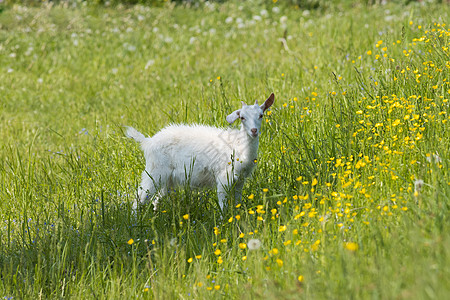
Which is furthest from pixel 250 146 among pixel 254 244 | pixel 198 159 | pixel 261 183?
pixel 254 244

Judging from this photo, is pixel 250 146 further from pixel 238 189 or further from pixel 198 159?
pixel 198 159

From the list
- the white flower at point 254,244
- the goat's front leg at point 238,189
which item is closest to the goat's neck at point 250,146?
the goat's front leg at point 238,189

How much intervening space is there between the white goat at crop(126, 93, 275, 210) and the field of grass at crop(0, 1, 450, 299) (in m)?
0.17

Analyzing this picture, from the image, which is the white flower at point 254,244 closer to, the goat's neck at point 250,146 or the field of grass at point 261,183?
the field of grass at point 261,183

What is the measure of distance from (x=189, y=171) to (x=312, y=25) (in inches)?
266

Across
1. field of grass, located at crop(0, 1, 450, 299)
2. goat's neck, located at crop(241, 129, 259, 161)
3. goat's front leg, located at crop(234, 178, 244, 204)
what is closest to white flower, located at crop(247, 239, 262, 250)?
field of grass, located at crop(0, 1, 450, 299)

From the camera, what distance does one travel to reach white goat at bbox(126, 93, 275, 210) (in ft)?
14.4

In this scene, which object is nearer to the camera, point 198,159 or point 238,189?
point 238,189

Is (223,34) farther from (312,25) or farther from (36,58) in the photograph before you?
(36,58)

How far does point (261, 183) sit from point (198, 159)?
0.58m

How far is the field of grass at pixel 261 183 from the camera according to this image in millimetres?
2869

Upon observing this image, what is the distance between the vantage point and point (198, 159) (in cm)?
456

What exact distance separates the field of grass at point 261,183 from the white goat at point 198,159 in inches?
6.7

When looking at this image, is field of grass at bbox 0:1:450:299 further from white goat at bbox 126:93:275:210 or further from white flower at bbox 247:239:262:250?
white goat at bbox 126:93:275:210
